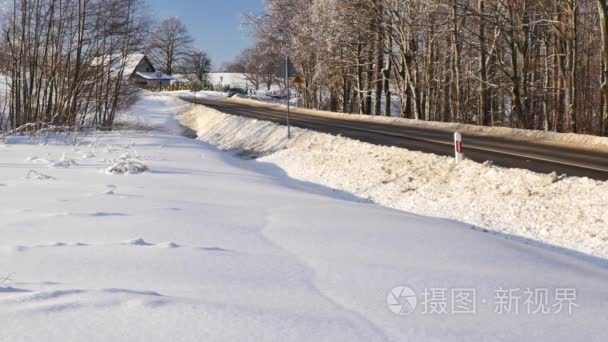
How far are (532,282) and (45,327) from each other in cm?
318

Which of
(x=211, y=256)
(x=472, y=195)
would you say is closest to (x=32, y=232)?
(x=211, y=256)

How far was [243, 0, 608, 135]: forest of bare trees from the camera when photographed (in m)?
21.4

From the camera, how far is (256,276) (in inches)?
127

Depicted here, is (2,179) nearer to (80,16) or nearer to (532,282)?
(532,282)

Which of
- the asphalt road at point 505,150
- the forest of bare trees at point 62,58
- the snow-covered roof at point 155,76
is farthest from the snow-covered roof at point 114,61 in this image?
the snow-covered roof at point 155,76

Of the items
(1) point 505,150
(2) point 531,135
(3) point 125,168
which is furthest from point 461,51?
(3) point 125,168

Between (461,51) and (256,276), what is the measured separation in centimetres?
2905

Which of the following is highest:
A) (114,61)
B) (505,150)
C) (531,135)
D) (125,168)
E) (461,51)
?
(461,51)

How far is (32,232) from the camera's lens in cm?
397

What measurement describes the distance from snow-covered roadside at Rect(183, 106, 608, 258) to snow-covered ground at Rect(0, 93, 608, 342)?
2.84 meters

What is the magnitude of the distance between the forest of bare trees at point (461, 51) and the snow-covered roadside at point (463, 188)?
909cm

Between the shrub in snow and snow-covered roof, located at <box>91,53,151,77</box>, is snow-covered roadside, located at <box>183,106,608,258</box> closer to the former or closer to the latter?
the shrub in snow

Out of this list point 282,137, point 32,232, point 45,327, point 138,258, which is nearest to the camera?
point 45,327

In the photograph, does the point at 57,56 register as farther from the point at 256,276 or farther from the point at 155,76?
the point at 155,76
